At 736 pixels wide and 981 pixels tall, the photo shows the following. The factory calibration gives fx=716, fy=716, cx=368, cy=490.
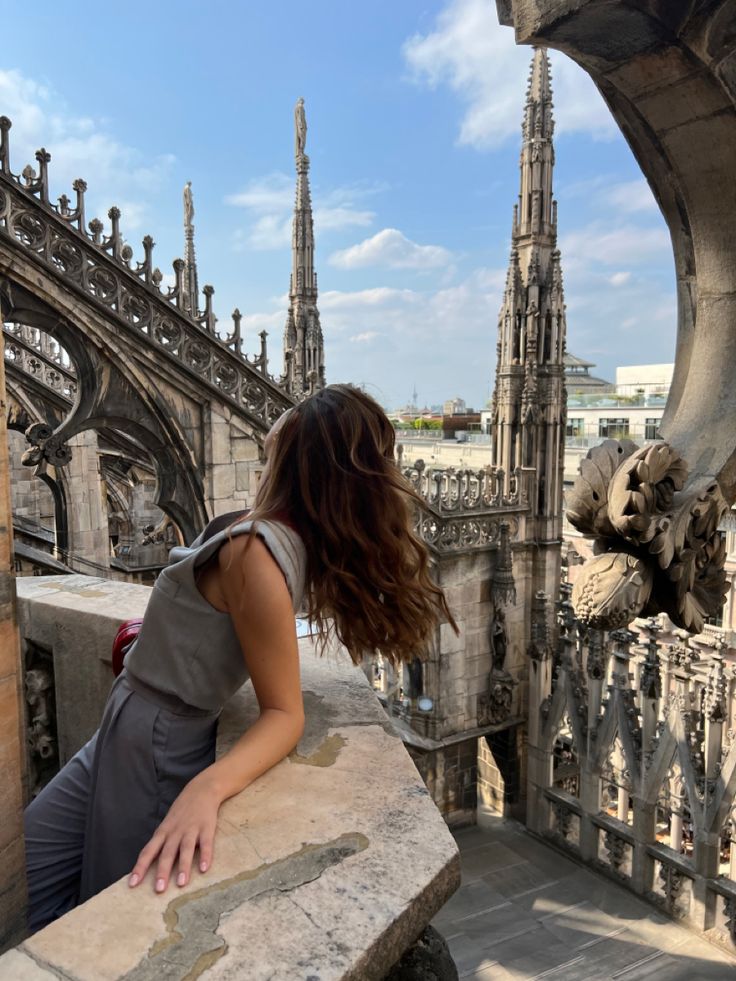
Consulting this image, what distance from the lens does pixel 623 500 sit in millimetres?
1941

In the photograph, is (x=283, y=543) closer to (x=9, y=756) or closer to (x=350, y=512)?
(x=350, y=512)

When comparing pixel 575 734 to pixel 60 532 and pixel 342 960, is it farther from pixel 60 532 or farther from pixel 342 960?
pixel 342 960

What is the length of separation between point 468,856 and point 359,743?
10.7 metres

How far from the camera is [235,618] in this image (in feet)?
4.40

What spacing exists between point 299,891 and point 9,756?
550 millimetres

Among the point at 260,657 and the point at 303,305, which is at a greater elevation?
the point at 303,305

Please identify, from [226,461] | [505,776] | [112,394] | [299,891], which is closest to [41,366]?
[112,394]

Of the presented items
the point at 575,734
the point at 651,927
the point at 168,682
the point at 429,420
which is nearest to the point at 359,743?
the point at 168,682

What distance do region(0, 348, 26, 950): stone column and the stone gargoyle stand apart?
4.71 feet

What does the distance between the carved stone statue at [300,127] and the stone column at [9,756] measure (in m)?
19.2

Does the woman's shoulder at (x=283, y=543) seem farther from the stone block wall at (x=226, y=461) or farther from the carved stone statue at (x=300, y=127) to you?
the carved stone statue at (x=300, y=127)

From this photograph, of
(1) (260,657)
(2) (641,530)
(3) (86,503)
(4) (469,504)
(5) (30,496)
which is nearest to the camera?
(1) (260,657)

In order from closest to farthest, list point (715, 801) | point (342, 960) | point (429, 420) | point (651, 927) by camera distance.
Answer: point (342, 960)
point (715, 801)
point (651, 927)
point (429, 420)

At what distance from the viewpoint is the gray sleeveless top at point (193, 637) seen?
4.62 ft
